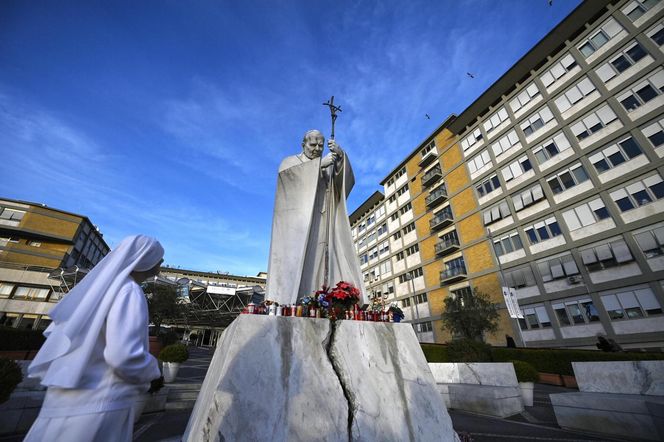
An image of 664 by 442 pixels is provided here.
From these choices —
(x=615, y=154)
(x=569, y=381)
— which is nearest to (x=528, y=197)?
(x=615, y=154)

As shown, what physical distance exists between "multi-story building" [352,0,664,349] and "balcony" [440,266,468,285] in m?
0.13

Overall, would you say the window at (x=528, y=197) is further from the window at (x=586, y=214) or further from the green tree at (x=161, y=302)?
the green tree at (x=161, y=302)

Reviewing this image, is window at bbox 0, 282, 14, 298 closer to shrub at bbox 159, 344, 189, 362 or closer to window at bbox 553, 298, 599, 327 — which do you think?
shrub at bbox 159, 344, 189, 362

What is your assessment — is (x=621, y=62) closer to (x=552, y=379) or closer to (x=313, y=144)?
(x=552, y=379)

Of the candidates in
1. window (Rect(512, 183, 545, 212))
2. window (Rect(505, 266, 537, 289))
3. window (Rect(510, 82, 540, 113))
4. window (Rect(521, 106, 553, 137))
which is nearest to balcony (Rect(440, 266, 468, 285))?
window (Rect(505, 266, 537, 289))

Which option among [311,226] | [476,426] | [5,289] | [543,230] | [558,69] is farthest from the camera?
[5,289]

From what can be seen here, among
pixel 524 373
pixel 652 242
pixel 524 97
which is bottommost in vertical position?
pixel 524 373

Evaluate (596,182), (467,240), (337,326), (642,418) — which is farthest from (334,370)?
(467,240)

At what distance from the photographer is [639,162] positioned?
18922 mm

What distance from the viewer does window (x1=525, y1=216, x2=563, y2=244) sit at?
22.4m

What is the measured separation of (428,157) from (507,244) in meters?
15.2

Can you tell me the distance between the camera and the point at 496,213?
87.8ft

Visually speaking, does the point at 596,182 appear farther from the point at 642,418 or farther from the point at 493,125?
the point at 642,418

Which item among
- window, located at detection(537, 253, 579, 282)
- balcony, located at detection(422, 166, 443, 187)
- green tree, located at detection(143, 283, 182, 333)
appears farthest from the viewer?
balcony, located at detection(422, 166, 443, 187)
